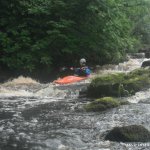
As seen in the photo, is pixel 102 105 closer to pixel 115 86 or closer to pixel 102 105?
pixel 102 105

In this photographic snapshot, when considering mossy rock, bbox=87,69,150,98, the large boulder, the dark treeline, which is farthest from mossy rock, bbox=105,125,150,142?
the dark treeline

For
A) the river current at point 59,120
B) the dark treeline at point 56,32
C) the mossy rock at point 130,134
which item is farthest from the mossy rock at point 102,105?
the dark treeline at point 56,32

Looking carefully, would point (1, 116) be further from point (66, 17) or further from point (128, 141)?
point (66, 17)

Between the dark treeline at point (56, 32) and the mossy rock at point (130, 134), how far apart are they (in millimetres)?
10518

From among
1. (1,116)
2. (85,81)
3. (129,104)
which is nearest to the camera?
(1,116)

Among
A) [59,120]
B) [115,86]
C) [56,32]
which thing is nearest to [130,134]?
[59,120]

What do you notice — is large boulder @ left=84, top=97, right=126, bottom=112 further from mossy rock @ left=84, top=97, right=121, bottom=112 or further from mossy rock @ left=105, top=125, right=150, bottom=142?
mossy rock @ left=105, top=125, right=150, bottom=142

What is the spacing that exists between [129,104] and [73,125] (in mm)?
2769

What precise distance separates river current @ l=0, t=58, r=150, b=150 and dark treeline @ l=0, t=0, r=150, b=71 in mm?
4109

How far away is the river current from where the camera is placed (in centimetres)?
849

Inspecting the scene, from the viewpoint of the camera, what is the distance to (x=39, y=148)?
825 cm

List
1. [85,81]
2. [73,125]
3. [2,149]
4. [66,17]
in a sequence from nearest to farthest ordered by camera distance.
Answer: [2,149] < [73,125] < [85,81] < [66,17]

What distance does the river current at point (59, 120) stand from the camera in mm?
8492

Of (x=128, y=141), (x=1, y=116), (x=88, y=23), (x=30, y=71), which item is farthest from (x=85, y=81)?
(x=128, y=141)
